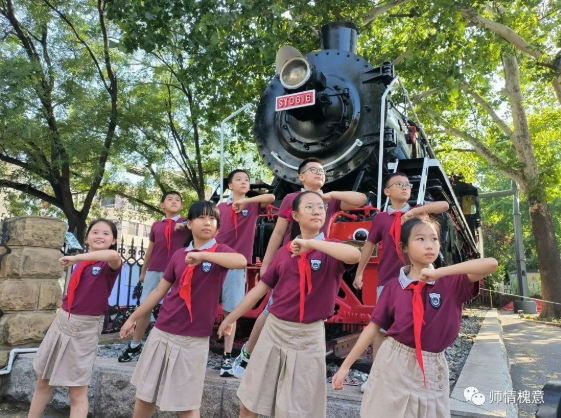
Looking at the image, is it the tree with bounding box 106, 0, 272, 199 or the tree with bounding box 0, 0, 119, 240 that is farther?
the tree with bounding box 0, 0, 119, 240

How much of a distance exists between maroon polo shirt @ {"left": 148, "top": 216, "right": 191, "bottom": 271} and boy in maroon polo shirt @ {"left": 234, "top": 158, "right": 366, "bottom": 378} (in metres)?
1.15

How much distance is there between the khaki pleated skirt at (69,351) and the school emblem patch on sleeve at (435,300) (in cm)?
209

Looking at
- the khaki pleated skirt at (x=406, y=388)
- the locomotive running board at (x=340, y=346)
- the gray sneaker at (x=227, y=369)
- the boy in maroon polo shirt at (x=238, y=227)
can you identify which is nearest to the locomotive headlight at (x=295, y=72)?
the boy in maroon polo shirt at (x=238, y=227)

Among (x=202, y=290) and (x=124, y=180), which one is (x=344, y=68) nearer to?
(x=202, y=290)

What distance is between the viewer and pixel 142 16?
6.69 metres

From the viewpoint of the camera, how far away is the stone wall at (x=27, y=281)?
374 cm

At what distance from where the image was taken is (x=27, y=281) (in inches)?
152

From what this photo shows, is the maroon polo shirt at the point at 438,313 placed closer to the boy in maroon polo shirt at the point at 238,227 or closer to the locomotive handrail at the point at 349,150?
the boy in maroon polo shirt at the point at 238,227

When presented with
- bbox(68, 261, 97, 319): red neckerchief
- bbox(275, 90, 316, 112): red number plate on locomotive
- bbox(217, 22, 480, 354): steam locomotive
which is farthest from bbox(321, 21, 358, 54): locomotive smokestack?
bbox(68, 261, 97, 319): red neckerchief

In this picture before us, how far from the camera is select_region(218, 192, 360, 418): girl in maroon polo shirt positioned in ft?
7.15

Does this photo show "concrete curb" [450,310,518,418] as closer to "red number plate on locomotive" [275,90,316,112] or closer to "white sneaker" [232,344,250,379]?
"white sneaker" [232,344,250,379]

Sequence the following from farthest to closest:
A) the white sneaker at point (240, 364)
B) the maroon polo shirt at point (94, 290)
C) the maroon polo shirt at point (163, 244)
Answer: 1. the maroon polo shirt at point (163, 244)
2. the white sneaker at point (240, 364)
3. the maroon polo shirt at point (94, 290)

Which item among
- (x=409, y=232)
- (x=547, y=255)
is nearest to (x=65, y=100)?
(x=409, y=232)

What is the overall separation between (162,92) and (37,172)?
161 inches
